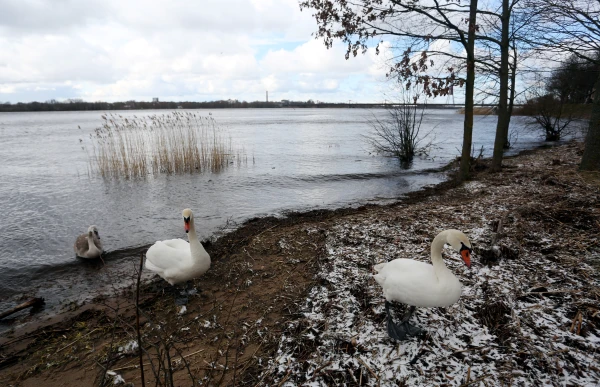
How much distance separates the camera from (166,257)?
5.32m

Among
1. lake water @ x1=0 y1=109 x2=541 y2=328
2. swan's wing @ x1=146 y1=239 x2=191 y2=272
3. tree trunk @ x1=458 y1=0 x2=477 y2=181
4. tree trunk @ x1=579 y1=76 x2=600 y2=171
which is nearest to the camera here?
swan's wing @ x1=146 y1=239 x2=191 y2=272

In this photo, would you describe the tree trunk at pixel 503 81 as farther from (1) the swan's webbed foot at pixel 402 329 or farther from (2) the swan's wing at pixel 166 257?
(2) the swan's wing at pixel 166 257

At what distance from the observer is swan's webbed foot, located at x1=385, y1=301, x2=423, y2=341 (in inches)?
142

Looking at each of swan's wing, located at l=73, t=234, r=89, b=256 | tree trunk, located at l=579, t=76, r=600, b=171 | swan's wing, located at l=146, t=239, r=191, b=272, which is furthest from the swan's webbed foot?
tree trunk, located at l=579, t=76, r=600, b=171

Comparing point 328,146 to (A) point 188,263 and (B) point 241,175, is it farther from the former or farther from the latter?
(A) point 188,263

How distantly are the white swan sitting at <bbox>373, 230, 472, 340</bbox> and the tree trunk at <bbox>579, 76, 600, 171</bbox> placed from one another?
8134 millimetres

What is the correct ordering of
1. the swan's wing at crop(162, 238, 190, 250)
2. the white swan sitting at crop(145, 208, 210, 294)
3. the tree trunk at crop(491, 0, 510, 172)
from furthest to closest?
the tree trunk at crop(491, 0, 510, 172) → the swan's wing at crop(162, 238, 190, 250) → the white swan sitting at crop(145, 208, 210, 294)

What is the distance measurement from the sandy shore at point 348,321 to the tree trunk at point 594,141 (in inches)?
111

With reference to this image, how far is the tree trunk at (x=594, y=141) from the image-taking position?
8508mm

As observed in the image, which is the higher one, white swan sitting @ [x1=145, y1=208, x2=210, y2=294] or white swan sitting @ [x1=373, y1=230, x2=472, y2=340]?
white swan sitting @ [x1=373, y1=230, x2=472, y2=340]

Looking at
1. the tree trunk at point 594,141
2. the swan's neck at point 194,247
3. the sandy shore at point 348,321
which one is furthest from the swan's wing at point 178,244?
the tree trunk at point 594,141

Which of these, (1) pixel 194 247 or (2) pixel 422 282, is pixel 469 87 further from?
(1) pixel 194 247

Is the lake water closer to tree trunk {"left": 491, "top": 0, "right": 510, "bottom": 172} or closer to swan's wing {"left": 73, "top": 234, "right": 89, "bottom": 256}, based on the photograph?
swan's wing {"left": 73, "top": 234, "right": 89, "bottom": 256}

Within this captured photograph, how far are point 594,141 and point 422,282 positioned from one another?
8.80 meters
